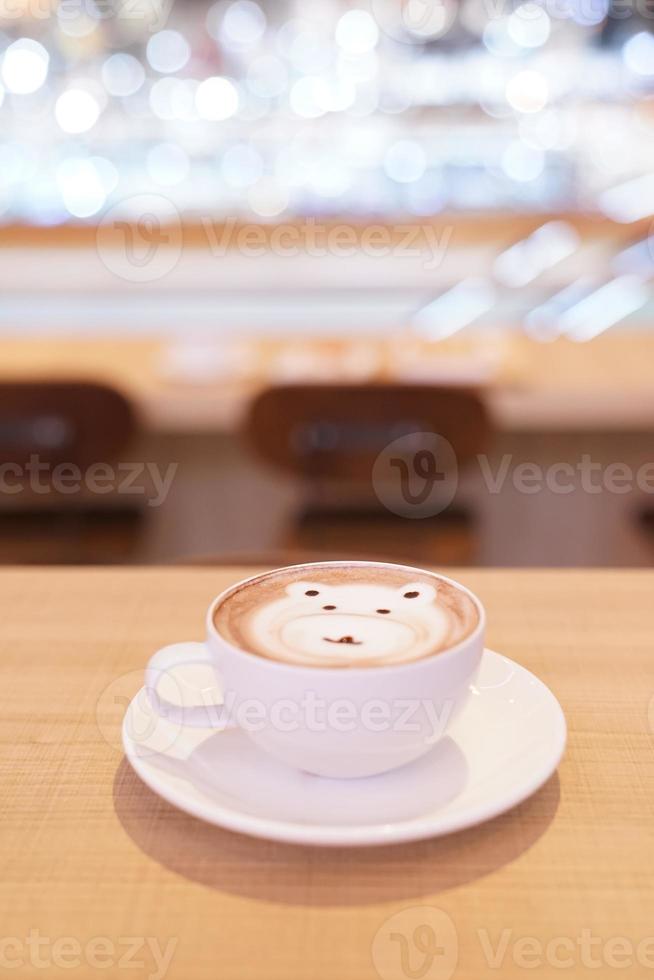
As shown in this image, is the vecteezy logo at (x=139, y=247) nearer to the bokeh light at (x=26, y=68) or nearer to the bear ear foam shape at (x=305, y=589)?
the bokeh light at (x=26, y=68)

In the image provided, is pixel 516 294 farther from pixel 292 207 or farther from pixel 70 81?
pixel 70 81

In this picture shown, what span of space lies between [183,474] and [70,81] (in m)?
1.84

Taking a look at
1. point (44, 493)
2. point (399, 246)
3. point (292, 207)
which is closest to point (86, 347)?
point (44, 493)

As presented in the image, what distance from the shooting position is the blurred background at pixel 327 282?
167 cm

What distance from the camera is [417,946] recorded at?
392 mm

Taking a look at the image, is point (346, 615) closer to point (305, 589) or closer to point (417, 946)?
point (305, 589)

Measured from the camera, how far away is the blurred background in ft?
5.49

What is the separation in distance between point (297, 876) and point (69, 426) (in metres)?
1.29

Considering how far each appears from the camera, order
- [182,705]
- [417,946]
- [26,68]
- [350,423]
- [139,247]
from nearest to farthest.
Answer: [417,946]
[182,705]
[350,423]
[139,247]
[26,68]

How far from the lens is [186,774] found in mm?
486

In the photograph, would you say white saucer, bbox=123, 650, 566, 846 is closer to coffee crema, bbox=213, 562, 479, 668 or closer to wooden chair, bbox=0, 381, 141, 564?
coffee crema, bbox=213, 562, 479, 668

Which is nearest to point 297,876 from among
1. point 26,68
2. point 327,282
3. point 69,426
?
point 69,426

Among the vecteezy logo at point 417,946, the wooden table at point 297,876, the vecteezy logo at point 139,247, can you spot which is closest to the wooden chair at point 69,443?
the vecteezy logo at point 139,247

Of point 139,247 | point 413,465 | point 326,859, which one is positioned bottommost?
point 413,465
